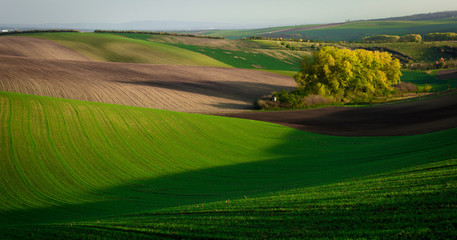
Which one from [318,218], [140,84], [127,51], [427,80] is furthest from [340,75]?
[127,51]

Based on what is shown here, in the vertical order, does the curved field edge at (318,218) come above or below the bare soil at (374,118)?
above

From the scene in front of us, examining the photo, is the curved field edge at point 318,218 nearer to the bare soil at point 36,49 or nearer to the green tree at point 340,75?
the green tree at point 340,75

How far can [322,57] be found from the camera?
2357 inches

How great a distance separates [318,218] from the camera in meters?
9.67

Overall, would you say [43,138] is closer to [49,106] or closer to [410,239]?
[49,106]

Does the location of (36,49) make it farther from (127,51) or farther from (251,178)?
(251,178)

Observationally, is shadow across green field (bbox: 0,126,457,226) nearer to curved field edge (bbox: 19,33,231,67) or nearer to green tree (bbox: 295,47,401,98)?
green tree (bbox: 295,47,401,98)

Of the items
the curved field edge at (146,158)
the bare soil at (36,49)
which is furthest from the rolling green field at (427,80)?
the bare soil at (36,49)

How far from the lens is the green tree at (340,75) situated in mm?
59156

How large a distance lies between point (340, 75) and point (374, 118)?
18.5 metres

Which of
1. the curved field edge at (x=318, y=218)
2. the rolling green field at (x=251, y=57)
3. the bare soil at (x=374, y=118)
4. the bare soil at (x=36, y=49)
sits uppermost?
the bare soil at (x=36, y=49)

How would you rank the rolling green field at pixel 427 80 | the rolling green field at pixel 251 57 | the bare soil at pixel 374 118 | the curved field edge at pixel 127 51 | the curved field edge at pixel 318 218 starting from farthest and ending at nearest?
the rolling green field at pixel 251 57 → the curved field edge at pixel 127 51 → the rolling green field at pixel 427 80 → the bare soil at pixel 374 118 → the curved field edge at pixel 318 218

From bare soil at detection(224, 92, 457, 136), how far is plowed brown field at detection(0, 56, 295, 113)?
11171mm

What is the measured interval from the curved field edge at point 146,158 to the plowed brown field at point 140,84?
17.7 meters
